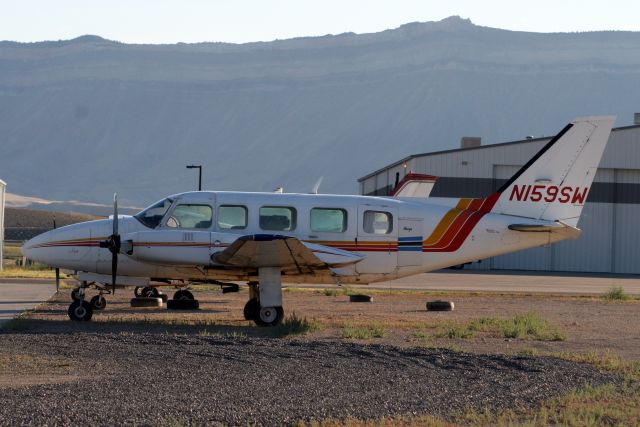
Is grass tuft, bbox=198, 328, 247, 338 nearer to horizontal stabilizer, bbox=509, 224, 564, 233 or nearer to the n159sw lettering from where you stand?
horizontal stabilizer, bbox=509, 224, 564, 233

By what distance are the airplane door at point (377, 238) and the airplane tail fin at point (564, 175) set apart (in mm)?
2874

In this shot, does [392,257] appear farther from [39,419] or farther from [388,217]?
[39,419]

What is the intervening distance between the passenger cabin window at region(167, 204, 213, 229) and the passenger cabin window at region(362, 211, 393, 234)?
3402 mm

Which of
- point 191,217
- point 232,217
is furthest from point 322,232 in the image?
point 191,217

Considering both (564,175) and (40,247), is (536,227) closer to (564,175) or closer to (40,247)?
(564,175)

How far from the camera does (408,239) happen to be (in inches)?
928

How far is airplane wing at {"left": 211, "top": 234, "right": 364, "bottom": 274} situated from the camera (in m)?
21.0

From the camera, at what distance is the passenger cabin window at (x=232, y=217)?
2303 centimetres

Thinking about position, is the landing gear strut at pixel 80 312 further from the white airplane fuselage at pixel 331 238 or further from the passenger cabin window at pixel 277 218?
the passenger cabin window at pixel 277 218

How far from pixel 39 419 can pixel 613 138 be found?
52.1m

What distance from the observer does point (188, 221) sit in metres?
23.0

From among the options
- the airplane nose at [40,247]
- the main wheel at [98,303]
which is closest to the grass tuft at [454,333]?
the airplane nose at [40,247]

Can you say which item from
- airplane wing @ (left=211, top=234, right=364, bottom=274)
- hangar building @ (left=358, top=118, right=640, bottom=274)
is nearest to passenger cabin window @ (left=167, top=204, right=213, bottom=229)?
airplane wing @ (left=211, top=234, right=364, bottom=274)

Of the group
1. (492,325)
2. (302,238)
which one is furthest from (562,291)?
(302,238)
